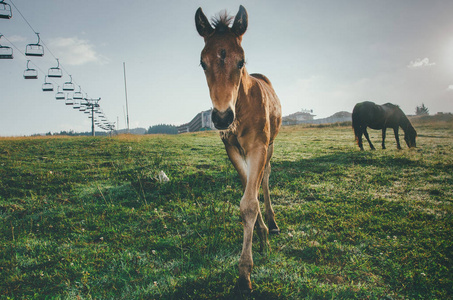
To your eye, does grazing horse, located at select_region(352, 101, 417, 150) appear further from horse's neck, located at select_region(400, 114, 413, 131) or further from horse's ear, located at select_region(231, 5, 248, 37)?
horse's ear, located at select_region(231, 5, 248, 37)

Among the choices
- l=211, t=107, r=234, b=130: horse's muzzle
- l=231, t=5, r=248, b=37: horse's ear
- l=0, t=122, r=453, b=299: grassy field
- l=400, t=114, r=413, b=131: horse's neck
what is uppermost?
l=231, t=5, r=248, b=37: horse's ear

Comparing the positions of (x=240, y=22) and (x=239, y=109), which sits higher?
(x=240, y=22)

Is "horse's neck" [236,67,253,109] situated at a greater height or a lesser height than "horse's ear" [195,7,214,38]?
lesser

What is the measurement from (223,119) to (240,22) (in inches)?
59.0

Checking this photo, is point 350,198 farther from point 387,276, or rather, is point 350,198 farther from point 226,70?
point 226,70

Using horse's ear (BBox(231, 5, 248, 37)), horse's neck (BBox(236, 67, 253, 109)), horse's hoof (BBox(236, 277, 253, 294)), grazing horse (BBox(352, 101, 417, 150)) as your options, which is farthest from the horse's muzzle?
grazing horse (BBox(352, 101, 417, 150))

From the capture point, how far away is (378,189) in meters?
7.15

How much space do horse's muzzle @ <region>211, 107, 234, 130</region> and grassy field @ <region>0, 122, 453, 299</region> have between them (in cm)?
182

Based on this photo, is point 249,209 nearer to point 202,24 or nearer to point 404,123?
point 202,24

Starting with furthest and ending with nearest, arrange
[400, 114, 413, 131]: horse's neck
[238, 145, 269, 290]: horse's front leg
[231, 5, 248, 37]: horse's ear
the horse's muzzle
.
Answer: [400, 114, 413, 131]: horse's neck < [231, 5, 248, 37]: horse's ear < [238, 145, 269, 290]: horse's front leg < the horse's muzzle

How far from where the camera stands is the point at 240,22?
10.5ft

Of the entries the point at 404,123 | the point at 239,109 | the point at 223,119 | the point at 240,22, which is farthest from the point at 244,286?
the point at 404,123

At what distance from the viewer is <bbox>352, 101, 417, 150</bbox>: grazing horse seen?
15352mm

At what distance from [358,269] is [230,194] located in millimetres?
3489
